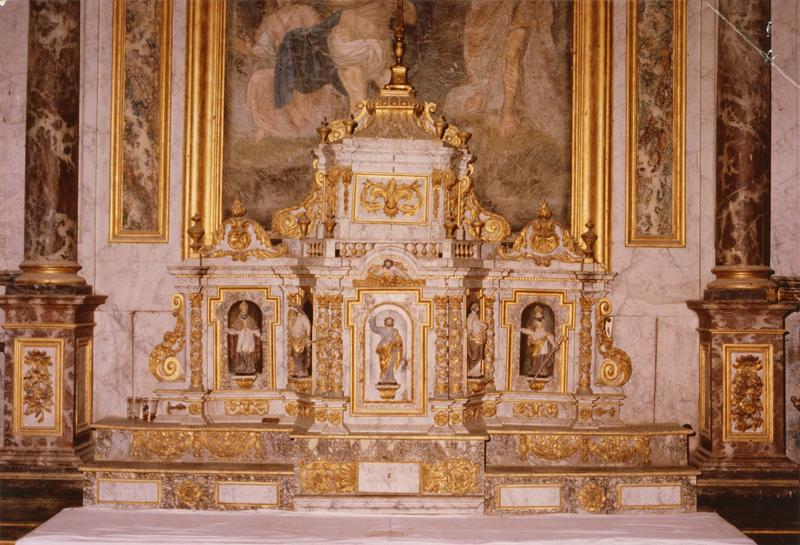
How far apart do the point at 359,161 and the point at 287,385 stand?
2082mm

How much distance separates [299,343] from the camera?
7.99 meters

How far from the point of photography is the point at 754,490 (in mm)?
8016

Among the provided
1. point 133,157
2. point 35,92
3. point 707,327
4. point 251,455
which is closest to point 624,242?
point 707,327

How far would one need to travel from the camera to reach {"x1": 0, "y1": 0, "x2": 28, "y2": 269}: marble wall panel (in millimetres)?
8688

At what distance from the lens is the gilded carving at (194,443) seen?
26.0ft

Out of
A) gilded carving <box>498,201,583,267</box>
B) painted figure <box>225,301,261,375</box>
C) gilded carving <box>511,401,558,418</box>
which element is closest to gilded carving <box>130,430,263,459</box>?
painted figure <box>225,301,261,375</box>

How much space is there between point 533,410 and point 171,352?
3.25m

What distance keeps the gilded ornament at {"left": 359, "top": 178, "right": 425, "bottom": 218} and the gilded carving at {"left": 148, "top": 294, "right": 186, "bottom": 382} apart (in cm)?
192

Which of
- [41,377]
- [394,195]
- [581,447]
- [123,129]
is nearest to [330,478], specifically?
[581,447]

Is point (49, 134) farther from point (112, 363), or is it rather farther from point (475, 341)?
point (475, 341)

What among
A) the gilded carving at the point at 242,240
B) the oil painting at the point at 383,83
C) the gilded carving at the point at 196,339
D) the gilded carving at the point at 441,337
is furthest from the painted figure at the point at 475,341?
the gilded carving at the point at 196,339

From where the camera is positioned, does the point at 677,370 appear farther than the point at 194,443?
Yes

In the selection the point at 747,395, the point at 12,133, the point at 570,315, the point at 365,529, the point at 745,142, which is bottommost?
the point at 365,529

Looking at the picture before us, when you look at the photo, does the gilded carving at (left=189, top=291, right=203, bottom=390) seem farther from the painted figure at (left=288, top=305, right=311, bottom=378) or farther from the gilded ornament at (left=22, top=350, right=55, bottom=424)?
the gilded ornament at (left=22, top=350, right=55, bottom=424)
